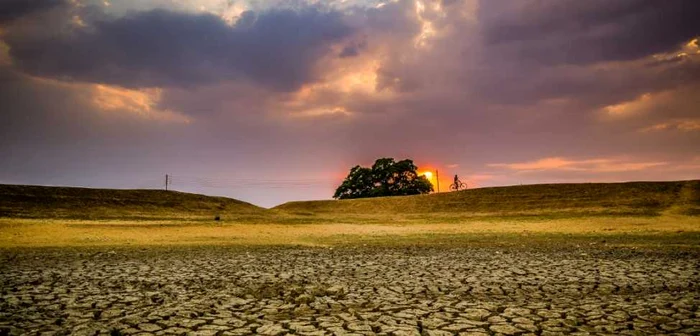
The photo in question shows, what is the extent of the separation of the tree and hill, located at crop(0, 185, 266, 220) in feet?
105

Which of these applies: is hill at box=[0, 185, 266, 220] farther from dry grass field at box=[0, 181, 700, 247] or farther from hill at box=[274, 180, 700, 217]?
hill at box=[274, 180, 700, 217]

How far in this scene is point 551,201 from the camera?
144ft

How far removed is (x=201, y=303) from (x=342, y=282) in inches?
102

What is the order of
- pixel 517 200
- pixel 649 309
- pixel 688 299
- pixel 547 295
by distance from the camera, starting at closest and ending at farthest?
1. pixel 649 309
2. pixel 688 299
3. pixel 547 295
4. pixel 517 200

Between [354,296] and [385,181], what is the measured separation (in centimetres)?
7213

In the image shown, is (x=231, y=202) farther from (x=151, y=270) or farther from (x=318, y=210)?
(x=151, y=270)

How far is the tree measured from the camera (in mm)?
76625

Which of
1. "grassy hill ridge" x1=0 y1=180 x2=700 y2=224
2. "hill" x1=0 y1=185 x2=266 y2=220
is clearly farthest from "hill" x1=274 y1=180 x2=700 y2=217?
"hill" x1=0 y1=185 x2=266 y2=220

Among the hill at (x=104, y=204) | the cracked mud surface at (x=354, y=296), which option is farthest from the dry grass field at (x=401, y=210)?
the cracked mud surface at (x=354, y=296)

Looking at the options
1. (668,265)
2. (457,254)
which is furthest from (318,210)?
(668,265)

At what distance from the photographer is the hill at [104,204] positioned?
3384 cm

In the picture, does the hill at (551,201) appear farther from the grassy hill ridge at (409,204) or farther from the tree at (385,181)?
the tree at (385,181)

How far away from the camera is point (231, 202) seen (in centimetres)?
5262

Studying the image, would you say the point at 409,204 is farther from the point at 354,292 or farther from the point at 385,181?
the point at 354,292
